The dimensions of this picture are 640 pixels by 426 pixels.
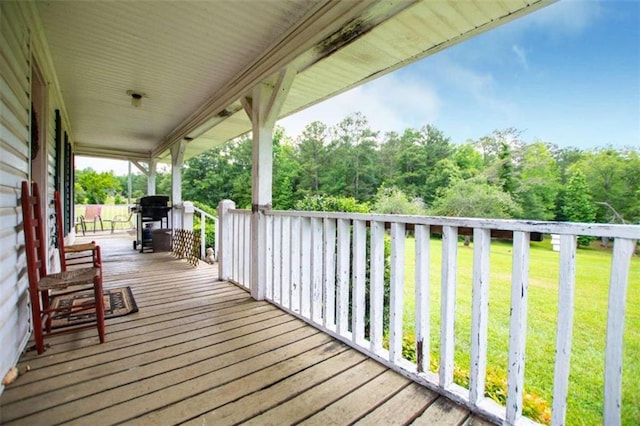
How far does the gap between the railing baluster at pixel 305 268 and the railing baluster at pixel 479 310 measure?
55.1 inches

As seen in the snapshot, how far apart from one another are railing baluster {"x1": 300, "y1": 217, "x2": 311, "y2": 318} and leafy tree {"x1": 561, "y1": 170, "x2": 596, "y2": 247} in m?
12.8

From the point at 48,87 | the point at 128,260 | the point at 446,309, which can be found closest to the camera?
the point at 446,309

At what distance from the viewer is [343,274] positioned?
2.16 metres

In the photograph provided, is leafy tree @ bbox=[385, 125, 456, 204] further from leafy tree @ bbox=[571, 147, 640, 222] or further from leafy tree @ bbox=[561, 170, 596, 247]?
leafy tree @ bbox=[571, 147, 640, 222]

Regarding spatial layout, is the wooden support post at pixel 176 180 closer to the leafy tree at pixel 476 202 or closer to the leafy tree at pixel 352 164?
the leafy tree at pixel 476 202

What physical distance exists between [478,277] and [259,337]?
159cm

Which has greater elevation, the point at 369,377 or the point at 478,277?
the point at 478,277

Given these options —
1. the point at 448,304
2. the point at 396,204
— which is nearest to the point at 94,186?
the point at 396,204

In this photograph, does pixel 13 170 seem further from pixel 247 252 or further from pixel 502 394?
pixel 502 394

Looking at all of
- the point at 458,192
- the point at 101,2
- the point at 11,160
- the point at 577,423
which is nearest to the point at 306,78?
the point at 101,2

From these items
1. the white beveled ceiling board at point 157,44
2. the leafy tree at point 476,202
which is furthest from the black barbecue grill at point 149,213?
the leafy tree at point 476,202

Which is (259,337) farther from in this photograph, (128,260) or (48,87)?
(128,260)

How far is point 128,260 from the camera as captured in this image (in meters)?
4.93

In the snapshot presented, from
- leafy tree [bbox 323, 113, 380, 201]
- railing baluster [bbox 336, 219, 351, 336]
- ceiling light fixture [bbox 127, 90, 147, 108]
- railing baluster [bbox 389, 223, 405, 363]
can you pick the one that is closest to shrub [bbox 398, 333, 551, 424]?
railing baluster [bbox 389, 223, 405, 363]
